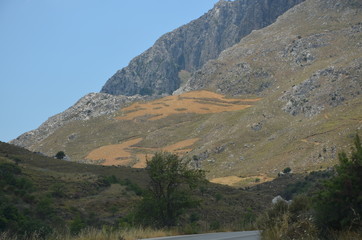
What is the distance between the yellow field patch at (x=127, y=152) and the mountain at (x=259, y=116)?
41 centimetres

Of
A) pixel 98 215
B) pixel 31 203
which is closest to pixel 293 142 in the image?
pixel 98 215

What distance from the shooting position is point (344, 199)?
10.3m

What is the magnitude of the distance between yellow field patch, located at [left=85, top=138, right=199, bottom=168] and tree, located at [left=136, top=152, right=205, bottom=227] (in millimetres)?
94850

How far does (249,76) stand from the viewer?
177 m

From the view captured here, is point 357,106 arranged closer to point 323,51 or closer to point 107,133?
point 323,51

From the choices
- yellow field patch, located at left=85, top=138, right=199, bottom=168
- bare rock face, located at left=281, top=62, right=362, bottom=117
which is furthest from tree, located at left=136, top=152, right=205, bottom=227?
yellow field patch, located at left=85, top=138, right=199, bottom=168

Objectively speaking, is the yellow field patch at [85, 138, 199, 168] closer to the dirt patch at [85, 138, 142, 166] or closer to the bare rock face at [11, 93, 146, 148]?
the dirt patch at [85, 138, 142, 166]

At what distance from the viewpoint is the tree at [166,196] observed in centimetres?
2944

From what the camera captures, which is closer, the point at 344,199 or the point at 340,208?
the point at 344,199

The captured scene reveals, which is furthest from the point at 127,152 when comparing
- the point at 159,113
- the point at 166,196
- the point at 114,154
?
the point at 166,196

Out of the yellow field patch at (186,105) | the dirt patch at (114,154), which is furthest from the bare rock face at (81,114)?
the dirt patch at (114,154)

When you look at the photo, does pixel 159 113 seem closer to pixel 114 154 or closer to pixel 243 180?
pixel 114 154

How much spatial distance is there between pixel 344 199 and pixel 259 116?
115 meters

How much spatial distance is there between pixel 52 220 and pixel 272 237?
111ft
